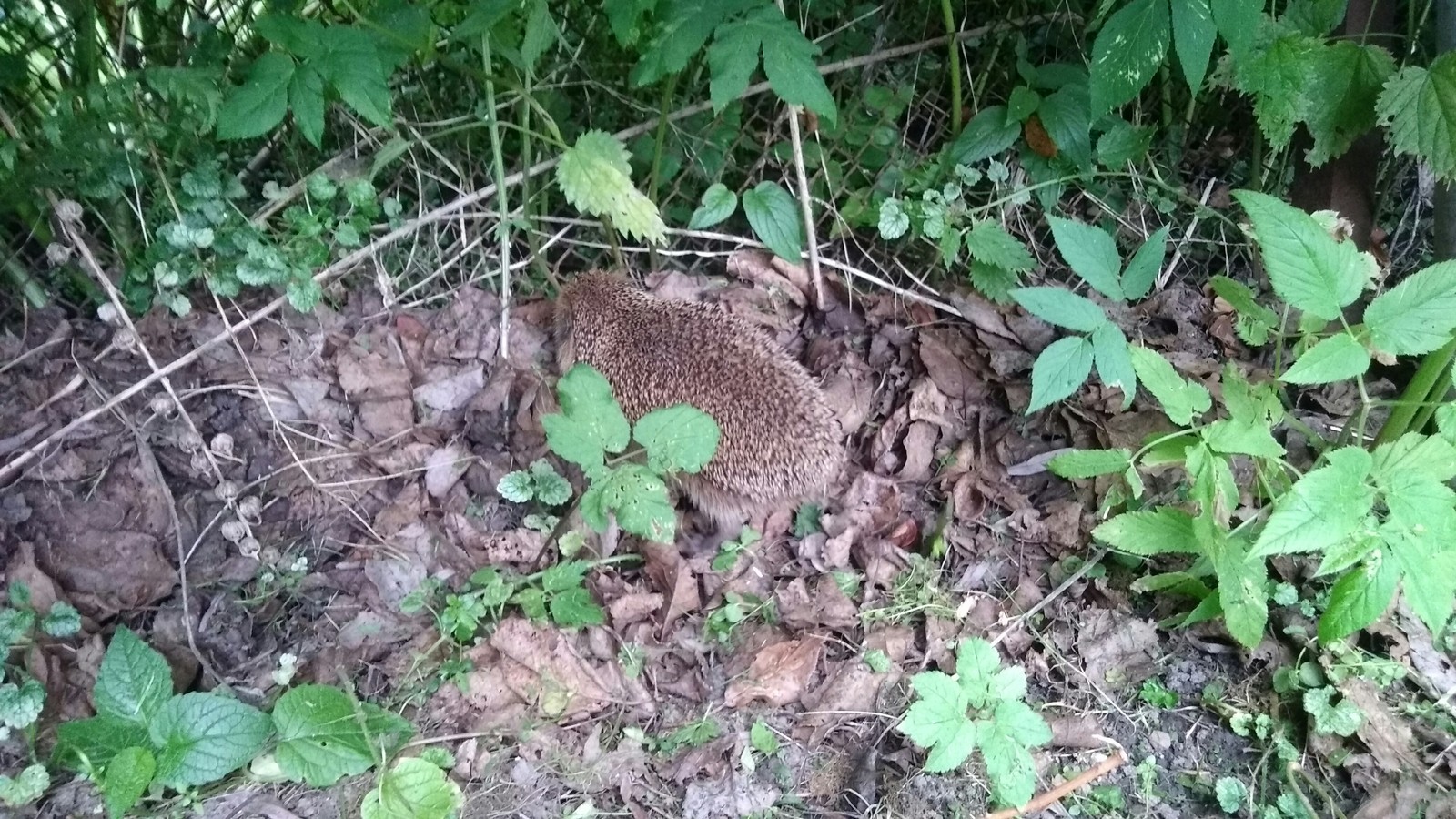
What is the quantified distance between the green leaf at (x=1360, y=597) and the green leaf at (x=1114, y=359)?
0.68 m

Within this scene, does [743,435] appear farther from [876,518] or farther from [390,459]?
[390,459]

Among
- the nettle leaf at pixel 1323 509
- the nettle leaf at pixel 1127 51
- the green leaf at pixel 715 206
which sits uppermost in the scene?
the nettle leaf at pixel 1127 51

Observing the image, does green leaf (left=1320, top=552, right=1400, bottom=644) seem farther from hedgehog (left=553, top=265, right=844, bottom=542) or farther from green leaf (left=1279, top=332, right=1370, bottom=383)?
hedgehog (left=553, top=265, right=844, bottom=542)

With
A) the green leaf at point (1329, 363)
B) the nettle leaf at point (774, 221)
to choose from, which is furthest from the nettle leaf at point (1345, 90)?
the nettle leaf at point (774, 221)

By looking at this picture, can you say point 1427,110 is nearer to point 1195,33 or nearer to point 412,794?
point 1195,33

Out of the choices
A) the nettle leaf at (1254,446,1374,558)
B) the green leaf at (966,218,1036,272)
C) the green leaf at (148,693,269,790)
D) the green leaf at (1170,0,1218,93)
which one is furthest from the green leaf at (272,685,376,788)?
the green leaf at (1170,0,1218,93)

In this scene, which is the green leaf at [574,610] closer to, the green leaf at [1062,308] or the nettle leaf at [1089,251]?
the green leaf at [1062,308]

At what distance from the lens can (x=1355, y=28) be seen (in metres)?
2.88

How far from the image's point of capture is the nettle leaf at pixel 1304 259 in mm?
2049

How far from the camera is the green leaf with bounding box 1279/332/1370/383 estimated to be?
6.61 ft

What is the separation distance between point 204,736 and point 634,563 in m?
1.33

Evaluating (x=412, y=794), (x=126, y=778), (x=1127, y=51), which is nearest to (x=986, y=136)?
(x=1127, y=51)

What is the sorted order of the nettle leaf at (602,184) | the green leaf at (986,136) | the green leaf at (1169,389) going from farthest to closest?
1. the green leaf at (986,136)
2. the nettle leaf at (602,184)
3. the green leaf at (1169,389)

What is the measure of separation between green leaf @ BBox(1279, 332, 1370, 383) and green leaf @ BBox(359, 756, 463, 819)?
2299mm
